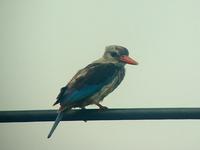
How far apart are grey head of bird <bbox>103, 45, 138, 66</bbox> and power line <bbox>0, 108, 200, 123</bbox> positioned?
913mm

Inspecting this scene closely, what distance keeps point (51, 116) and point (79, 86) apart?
0.69m

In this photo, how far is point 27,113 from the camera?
140 centimetres

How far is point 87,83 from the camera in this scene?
2.11m

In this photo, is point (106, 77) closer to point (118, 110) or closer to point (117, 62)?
point (117, 62)

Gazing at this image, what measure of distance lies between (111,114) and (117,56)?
1.07 metres

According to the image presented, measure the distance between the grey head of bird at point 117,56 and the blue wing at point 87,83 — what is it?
0.37 ft

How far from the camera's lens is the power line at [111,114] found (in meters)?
1.33

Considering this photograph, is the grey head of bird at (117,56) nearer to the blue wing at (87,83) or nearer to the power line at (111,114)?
the blue wing at (87,83)

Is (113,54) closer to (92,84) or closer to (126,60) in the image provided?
(126,60)

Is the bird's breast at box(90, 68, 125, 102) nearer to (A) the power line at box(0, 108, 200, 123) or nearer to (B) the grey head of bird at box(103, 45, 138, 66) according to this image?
(B) the grey head of bird at box(103, 45, 138, 66)

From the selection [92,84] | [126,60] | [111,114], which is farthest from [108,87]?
[111,114]

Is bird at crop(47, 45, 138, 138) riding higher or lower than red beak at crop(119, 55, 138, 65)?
lower

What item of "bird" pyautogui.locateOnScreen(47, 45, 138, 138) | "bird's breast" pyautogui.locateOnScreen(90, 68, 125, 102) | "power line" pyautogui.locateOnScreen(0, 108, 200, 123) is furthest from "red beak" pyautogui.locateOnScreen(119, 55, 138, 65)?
"power line" pyautogui.locateOnScreen(0, 108, 200, 123)

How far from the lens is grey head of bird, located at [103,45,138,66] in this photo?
2398mm
